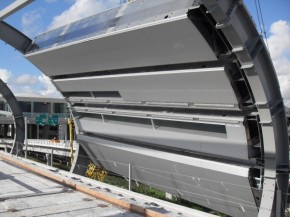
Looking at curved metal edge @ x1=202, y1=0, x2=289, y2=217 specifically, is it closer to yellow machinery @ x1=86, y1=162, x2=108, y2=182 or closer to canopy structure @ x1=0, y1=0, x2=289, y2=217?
canopy structure @ x1=0, y1=0, x2=289, y2=217

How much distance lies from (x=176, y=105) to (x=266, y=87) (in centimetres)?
186

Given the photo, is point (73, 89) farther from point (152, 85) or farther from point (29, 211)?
point (29, 211)

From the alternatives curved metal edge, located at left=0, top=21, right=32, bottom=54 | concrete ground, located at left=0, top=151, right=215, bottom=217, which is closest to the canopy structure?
curved metal edge, located at left=0, top=21, right=32, bottom=54

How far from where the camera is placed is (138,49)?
656 cm

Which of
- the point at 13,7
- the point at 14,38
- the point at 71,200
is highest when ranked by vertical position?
the point at 14,38

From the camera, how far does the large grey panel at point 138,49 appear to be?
18.5 ft

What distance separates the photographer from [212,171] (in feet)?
22.7

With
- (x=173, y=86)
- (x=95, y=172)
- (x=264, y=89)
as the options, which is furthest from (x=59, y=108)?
(x=264, y=89)

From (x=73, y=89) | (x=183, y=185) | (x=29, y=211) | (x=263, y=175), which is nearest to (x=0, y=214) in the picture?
(x=29, y=211)

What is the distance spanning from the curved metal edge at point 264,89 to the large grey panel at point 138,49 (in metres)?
0.57

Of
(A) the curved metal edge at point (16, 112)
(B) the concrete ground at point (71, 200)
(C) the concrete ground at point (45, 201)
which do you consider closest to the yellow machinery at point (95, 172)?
(A) the curved metal edge at point (16, 112)

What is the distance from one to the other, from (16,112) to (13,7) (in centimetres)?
1011

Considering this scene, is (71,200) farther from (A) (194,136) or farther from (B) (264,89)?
(B) (264,89)

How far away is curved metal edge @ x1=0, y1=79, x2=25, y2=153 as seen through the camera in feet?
46.3
